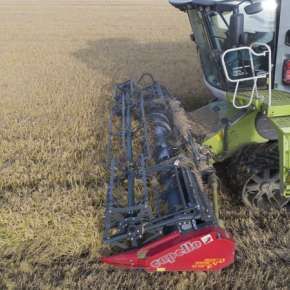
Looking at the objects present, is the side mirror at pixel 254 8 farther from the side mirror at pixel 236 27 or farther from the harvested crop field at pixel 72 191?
the harvested crop field at pixel 72 191

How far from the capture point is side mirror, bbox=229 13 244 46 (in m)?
3.14

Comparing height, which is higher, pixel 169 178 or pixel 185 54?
pixel 169 178

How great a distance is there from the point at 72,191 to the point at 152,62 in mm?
5852

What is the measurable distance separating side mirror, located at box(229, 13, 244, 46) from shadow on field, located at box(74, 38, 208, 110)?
8.71ft

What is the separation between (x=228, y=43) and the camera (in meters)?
3.59

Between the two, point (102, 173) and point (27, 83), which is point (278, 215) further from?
point (27, 83)

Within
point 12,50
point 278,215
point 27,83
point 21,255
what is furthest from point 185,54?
point 21,255

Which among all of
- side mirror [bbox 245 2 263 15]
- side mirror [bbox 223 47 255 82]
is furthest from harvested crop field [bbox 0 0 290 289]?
side mirror [bbox 245 2 263 15]

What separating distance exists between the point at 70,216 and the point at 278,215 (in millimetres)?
1650

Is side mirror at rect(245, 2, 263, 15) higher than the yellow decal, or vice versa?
side mirror at rect(245, 2, 263, 15)

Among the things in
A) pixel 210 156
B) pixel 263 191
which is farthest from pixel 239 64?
pixel 263 191

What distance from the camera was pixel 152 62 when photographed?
29.0 ft

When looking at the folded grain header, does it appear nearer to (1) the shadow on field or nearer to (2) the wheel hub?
(2) the wheel hub

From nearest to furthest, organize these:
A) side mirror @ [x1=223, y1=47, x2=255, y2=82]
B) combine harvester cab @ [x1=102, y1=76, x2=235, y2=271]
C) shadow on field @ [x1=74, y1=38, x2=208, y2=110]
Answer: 1. combine harvester cab @ [x1=102, y1=76, x2=235, y2=271]
2. side mirror @ [x1=223, y1=47, x2=255, y2=82]
3. shadow on field @ [x1=74, y1=38, x2=208, y2=110]
